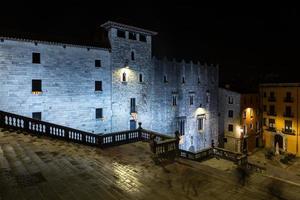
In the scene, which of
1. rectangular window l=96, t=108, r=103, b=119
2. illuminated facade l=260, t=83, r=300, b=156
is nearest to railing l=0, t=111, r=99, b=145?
rectangular window l=96, t=108, r=103, b=119

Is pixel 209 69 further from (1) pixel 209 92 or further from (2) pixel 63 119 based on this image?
(2) pixel 63 119

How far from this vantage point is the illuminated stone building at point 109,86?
1859 cm

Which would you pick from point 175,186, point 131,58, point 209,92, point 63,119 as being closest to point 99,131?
point 63,119

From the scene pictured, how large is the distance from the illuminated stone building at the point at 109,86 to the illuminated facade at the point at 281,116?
38.0 ft

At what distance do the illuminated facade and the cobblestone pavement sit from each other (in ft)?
98.2

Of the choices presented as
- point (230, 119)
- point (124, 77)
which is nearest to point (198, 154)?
point (124, 77)

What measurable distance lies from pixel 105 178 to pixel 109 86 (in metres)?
16.9

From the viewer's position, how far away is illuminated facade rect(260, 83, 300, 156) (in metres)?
33.5

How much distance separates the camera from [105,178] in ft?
25.8

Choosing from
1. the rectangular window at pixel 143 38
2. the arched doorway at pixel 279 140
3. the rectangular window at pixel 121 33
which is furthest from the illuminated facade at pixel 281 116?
A: the rectangular window at pixel 121 33

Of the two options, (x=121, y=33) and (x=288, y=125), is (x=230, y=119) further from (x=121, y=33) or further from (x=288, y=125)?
(x=121, y=33)

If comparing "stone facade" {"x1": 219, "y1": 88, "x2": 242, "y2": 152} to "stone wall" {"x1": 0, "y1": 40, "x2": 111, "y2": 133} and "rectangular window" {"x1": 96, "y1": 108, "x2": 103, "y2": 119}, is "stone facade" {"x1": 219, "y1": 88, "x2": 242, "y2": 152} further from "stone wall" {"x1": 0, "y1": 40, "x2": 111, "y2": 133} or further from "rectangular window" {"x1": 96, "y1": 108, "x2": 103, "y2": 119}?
"rectangular window" {"x1": 96, "y1": 108, "x2": 103, "y2": 119}

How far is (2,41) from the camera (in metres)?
17.5

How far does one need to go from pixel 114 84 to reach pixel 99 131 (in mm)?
5688
